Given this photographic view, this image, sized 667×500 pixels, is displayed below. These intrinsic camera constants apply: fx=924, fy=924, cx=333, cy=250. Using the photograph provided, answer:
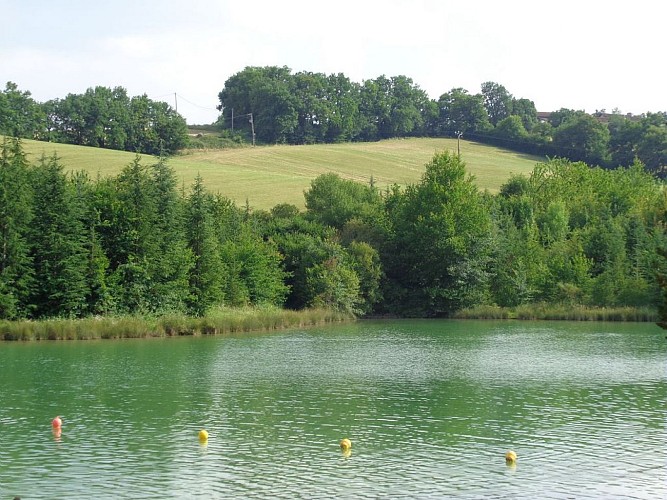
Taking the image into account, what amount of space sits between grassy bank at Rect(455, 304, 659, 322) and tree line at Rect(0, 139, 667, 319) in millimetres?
1566

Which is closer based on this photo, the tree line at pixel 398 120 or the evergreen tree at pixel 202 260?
the evergreen tree at pixel 202 260

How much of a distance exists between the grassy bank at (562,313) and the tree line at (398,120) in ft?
221

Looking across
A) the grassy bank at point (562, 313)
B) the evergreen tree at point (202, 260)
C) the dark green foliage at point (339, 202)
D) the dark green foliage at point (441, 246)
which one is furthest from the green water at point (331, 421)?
the dark green foliage at point (339, 202)

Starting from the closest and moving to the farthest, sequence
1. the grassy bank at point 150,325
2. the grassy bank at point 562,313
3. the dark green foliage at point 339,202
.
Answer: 1. the grassy bank at point 150,325
2. the grassy bank at point 562,313
3. the dark green foliage at point 339,202

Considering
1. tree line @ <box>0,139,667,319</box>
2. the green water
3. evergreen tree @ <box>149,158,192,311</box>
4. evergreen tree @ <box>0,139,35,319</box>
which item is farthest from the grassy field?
the green water

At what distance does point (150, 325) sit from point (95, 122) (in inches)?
3059

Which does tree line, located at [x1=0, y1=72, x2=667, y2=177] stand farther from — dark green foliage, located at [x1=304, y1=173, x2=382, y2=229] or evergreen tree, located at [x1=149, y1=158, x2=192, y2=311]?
evergreen tree, located at [x1=149, y1=158, x2=192, y2=311]

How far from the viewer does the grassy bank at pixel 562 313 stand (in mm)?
69312

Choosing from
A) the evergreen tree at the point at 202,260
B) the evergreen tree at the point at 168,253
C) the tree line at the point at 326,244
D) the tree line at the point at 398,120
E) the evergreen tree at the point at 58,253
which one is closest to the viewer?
the evergreen tree at the point at 58,253

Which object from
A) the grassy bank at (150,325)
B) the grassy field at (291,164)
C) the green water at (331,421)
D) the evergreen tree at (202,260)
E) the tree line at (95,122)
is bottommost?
the grassy bank at (150,325)

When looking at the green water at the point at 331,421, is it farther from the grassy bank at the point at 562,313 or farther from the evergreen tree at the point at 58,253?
the grassy bank at the point at 562,313

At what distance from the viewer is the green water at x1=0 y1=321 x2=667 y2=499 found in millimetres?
21000

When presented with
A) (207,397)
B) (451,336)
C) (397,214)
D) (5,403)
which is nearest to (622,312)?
(451,336)

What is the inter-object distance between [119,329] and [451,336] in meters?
20.8
